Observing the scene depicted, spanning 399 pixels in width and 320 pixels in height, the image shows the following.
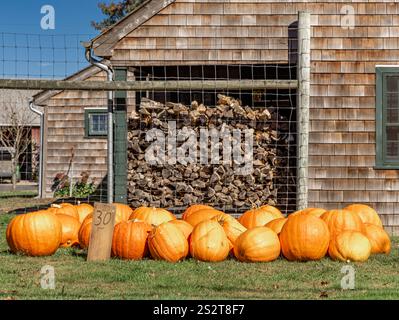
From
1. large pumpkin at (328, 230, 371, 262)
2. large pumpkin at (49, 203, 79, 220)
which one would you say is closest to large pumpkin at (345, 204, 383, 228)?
large pumpkin at (328, 230, 371, 262)

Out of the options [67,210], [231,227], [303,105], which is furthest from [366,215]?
[67,210]

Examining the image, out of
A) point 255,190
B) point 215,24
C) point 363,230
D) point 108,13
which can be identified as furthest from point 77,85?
point 108,13

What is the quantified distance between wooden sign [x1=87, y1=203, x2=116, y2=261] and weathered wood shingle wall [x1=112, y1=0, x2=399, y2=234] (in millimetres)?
4086

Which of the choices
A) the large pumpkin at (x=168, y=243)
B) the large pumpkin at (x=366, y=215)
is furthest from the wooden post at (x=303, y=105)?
the large pumpkin at (x=168, y=243)

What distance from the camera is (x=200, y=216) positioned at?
8953mm

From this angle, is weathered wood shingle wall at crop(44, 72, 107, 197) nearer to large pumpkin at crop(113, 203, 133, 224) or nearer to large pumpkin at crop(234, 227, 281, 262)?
large pumpkin at crop(113, 203, 133, 224)

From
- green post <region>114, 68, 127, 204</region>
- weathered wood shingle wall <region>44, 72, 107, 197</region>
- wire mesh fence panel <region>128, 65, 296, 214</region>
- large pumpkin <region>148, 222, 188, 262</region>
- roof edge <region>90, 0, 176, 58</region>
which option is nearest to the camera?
large pumpkin <region>148, 222, 188, 262</region>

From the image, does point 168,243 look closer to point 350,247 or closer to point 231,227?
point 231,227

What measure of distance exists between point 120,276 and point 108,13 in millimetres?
38763

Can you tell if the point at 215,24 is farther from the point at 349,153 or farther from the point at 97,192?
the point at 97,192

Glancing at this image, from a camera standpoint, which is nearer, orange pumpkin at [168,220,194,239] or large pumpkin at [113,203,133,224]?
orange pumpkin at [168,220,194,239]

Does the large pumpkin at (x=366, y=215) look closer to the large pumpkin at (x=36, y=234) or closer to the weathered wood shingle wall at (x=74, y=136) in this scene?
the large pumpkin at (x=36, y=234)

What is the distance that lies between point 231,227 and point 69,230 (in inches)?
81.5

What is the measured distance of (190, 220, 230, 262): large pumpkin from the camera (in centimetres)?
771
